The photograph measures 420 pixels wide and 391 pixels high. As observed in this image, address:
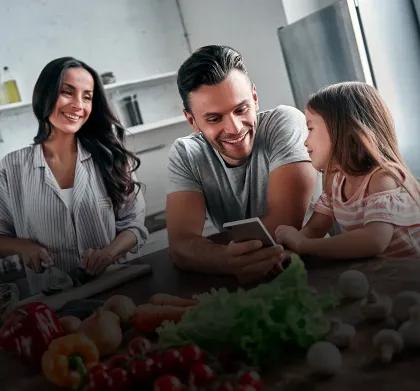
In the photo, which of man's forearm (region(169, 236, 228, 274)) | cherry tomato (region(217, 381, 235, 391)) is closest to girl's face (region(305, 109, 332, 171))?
man's forearm (region(169, 236, 228, 274))

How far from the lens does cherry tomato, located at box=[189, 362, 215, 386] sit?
0.47 meters

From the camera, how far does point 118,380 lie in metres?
0.49

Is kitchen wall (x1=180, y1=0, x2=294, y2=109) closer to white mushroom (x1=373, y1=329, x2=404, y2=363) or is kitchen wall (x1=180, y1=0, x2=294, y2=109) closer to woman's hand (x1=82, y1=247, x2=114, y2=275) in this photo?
woman's hand (x1=82, y1=247, x2=114, y2=275)

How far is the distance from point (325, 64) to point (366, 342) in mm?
1359

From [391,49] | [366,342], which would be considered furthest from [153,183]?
[366,342]

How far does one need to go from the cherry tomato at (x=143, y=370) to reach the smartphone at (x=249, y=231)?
30 centimetres

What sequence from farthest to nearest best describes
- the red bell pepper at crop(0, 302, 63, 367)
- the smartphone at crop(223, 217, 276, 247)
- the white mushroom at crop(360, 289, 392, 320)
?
the smartphone at crop(223, 217, 276, 247)
the red bell pepper at crop(0, 302, 63, 367)
the white mushroom at crop(360, 289, 392, 320)

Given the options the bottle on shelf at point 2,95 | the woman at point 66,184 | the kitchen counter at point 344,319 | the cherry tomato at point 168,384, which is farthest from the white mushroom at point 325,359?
the bottle on shelf at point 2,95

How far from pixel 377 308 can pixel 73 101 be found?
1.01m

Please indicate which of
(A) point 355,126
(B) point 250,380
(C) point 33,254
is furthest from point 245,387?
(C) point 33,254

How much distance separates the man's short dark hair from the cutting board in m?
0.37

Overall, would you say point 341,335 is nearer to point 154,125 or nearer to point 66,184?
point 66,184

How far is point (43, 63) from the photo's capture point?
1947 millimetres

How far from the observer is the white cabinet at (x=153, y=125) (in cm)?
206
